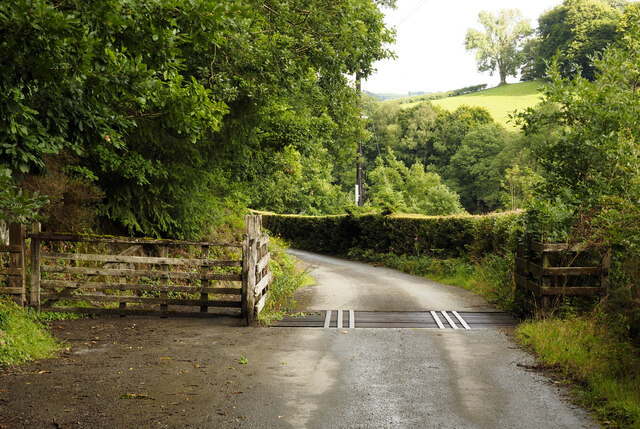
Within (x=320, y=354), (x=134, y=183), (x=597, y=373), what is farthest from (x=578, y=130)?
(x=134, y=183)

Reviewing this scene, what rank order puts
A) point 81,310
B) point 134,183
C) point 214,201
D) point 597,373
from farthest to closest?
point 214,201, point 134,183, point 81,310, point 597,373

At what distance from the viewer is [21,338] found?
7258 millimetres

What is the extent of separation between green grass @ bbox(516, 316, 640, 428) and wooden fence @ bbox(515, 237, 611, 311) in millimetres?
527

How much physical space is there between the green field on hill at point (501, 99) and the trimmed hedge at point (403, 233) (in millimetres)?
49668

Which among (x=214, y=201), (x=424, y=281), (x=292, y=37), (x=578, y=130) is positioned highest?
(x=292, y=37)

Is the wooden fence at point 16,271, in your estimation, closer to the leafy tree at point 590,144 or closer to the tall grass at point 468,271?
the leafy tree at point 590,144

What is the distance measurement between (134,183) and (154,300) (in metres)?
3.44

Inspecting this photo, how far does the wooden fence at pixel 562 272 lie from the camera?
8867 mm

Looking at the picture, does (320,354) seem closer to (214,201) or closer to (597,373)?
(597,373)

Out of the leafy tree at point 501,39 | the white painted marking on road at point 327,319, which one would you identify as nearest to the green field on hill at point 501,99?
the leafy tree at point 501,39

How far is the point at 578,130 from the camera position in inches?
387

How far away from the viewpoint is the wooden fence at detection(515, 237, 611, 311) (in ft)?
29.1

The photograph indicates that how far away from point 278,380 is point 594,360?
377cm

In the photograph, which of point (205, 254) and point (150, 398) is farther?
point (205, 254)
